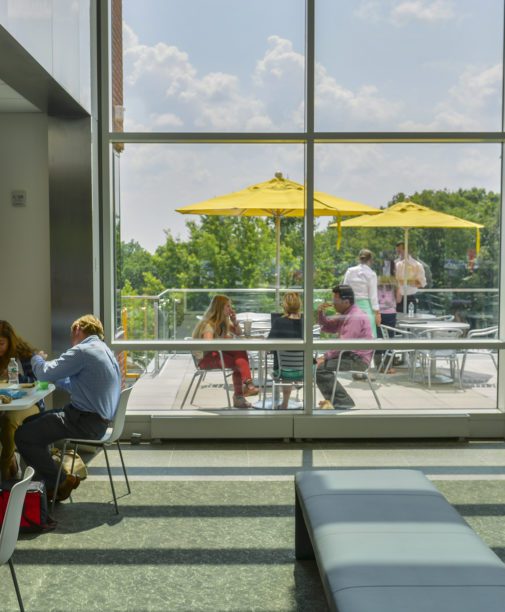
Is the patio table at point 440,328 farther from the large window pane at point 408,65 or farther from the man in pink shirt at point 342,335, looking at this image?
the large window pane at point 408,65

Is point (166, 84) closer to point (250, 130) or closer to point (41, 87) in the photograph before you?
point (250, 130)

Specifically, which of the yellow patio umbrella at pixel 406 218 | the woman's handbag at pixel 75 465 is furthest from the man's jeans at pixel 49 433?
the yellow patio umbrella at pixel 406 218

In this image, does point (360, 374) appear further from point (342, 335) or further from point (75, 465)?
point (75, 465)

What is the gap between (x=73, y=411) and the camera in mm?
5699

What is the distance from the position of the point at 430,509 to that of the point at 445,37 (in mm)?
5132

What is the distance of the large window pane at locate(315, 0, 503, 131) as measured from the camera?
775 centimetres

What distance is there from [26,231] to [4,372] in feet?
5.89

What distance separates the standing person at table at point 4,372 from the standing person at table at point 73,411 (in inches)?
9.5

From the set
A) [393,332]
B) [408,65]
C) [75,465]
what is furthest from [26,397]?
[408,65]

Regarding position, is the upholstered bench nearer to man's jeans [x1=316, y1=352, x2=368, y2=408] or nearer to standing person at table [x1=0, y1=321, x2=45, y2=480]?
standing person at table [x1=0, y1=321, x2=45, y2=480]

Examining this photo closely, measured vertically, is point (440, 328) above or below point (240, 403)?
above

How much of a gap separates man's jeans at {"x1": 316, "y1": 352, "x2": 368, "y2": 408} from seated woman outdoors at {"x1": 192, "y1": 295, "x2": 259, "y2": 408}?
2.05 feet

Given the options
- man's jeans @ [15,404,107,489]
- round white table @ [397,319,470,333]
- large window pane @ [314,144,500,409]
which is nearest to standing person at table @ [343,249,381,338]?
large window pane @ [314,144,500,409]

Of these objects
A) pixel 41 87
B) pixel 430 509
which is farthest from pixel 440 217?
pixel 430 509
